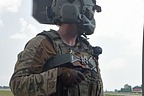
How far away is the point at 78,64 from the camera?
8.46 feet

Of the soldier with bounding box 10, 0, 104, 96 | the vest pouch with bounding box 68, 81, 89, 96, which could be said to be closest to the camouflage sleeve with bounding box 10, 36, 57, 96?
the soldier with bounding box 10, 0, 104, 96

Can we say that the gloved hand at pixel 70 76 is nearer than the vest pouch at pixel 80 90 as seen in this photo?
Yes

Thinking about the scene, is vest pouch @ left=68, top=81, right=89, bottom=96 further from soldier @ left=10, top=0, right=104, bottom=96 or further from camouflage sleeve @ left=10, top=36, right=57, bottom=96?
camouflage sleeve @ left=10, top=36, right=57, bottom=96

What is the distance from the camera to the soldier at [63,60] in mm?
2500

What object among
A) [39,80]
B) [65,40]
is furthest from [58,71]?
[65,40]

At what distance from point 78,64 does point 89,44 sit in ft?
1.55

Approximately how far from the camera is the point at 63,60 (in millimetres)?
2582

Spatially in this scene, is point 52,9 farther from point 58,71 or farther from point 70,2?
point 58,71

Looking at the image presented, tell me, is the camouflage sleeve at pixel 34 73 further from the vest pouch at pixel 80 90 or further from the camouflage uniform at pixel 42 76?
the vest pouch at pixel 80 90

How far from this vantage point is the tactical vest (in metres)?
2.60

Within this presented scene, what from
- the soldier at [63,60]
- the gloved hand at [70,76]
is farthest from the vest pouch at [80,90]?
the gloved hand at [70,76]

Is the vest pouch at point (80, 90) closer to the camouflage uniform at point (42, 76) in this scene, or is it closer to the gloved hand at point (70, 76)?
the camouflage uniform at point (42, 76)

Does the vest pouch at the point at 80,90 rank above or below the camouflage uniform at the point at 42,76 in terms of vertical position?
below

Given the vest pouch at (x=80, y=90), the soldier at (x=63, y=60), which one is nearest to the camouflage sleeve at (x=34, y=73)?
the soldier at (x=63, y=60)
